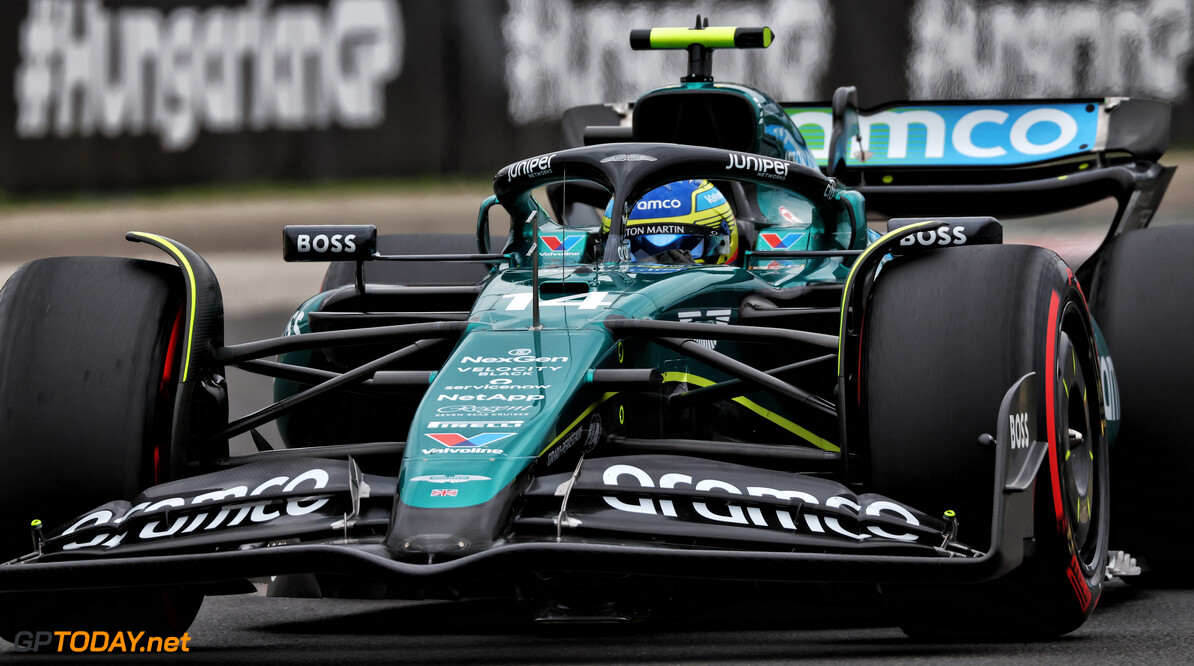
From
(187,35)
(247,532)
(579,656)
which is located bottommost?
(579,656)

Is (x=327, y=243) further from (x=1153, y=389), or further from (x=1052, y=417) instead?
(x=1153, y=389)

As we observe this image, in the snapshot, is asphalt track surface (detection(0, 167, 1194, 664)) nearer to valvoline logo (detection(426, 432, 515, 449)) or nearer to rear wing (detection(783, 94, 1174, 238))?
rear wing (detection(783, 94, 1174, 238))

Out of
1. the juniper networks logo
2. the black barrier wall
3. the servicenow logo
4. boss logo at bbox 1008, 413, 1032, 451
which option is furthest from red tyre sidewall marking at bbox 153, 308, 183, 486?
the juniper networks logo

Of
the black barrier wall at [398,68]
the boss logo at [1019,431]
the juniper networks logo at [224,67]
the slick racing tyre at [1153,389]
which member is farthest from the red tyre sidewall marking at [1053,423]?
the juniper networks logo at [224,67]

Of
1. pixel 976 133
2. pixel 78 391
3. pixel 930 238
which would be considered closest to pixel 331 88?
pixel 976 133

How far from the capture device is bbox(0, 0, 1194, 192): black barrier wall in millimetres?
10250

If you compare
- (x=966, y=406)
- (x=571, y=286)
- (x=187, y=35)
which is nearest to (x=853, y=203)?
(x=571, y=286)

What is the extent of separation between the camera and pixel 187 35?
11.0 meters

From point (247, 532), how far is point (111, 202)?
7830mm

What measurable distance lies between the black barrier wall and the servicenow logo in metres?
1.81

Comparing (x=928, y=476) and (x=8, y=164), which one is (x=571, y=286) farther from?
(x=8, y=164)

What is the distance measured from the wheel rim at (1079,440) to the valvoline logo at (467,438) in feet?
4.64

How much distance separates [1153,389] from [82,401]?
3.51 metres

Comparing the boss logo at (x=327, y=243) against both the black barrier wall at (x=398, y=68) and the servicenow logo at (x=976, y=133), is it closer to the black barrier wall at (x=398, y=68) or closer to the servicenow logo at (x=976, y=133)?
the servicenow logo at (x=976, y=133)
